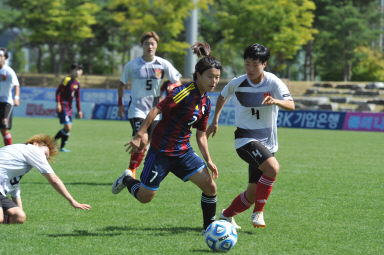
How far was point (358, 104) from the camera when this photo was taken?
37.9 metres

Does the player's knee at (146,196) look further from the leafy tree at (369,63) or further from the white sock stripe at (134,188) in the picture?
the leafy tree at (369,63)

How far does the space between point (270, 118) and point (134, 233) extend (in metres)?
1.95

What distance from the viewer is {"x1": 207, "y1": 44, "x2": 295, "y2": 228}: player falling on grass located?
233 inches

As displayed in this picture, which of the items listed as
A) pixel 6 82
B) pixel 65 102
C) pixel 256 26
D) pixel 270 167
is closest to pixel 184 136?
pixel 270 167

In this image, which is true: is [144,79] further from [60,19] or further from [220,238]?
[60,19]

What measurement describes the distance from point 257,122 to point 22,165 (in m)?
2.58

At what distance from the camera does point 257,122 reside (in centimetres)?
619

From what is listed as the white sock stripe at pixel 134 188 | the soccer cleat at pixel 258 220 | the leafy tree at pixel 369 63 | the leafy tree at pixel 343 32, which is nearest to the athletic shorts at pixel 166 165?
the white sock stripe at pixel 134 188

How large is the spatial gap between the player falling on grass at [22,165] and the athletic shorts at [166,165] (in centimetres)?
71

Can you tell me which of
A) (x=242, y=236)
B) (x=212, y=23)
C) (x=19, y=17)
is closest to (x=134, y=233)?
(x=242, y=236)

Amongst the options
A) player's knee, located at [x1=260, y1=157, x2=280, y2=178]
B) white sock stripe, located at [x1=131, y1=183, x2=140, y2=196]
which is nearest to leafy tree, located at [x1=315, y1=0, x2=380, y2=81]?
player's knee, located at [x1=260, y1=157, x2=280, y2=178]

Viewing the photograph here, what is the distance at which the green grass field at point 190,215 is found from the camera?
17.3 feet

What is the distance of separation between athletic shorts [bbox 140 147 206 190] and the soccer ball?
0.73m

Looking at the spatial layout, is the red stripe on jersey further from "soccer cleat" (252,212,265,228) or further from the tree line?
the tree line
